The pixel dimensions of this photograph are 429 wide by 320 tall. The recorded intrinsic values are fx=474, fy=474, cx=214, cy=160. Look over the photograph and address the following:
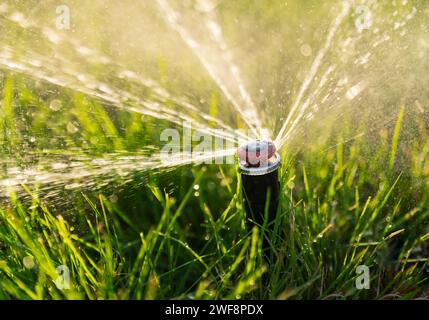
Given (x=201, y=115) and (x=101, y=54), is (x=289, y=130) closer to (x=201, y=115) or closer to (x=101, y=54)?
(x=201, y=115)

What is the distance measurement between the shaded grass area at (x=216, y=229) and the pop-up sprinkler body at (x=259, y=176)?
7 cm

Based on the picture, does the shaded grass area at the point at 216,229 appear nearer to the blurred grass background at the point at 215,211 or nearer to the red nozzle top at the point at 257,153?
the blurred grass background at the point at 215,211

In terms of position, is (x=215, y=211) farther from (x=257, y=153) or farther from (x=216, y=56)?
(x=216, y=56)

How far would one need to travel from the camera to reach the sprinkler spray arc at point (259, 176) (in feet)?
4.66

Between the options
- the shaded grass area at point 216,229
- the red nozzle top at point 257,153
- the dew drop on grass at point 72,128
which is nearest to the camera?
the red nozzle top at point 257,153

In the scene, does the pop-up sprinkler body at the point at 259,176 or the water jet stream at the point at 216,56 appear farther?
the water jet stream at the point at 216,56

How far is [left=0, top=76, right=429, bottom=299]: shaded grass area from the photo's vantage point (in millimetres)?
1533

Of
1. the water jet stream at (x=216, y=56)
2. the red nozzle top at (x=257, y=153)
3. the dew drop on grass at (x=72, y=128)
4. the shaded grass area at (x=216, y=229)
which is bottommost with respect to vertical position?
the shaded grass area at (x=216, y=229)

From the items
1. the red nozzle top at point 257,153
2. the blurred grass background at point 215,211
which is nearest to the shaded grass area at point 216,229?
the blurred grass background at point 215,211

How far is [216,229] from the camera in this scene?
1670mm

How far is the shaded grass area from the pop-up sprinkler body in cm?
7

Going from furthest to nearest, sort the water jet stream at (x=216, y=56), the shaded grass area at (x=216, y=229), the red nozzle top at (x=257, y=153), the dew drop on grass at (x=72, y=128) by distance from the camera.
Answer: the water jet stream at (x=216, y=56)
the dew drop on grass at (x=72, y=128)
the shaded grass area at (x=216, y=229)
the red nozzle top at (x=257, y=153)

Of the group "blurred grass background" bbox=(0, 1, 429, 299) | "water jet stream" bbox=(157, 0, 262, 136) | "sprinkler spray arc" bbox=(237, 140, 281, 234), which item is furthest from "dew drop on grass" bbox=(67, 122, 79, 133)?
"sprinkler spray arc" bbox=(237, 140, 281, 234)

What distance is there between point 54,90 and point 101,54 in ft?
1.52
